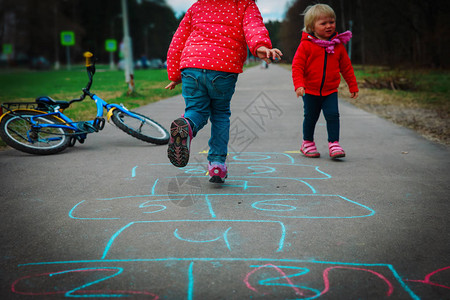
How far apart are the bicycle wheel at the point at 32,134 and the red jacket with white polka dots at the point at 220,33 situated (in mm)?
2205

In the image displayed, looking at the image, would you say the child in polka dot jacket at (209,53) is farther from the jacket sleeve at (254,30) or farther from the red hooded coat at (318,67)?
the red hooded coat at (318,67)

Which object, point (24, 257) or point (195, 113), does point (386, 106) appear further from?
point (24, 257)

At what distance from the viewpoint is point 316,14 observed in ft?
14.1

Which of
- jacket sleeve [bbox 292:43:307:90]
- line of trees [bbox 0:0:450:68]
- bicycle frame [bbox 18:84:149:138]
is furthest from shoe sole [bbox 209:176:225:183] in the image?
line of trees [bbox 0:0:450:68]

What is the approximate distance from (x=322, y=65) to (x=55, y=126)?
2.93 meters

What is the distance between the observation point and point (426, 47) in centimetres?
2941

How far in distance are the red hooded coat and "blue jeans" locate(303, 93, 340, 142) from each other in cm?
8

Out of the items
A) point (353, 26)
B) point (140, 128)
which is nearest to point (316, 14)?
point (140, 128)

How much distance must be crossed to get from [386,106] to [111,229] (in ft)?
27.5

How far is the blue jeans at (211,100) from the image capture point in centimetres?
329

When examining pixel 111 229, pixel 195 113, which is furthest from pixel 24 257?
pixel 195 113

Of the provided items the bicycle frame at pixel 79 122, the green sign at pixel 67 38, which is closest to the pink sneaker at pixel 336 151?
the bicycle frame at pixel 79 122

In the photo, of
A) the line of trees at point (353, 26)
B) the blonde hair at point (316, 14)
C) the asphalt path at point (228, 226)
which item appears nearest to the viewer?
the asphalt path at point (228, 226)

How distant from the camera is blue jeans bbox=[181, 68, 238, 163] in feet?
10.8
